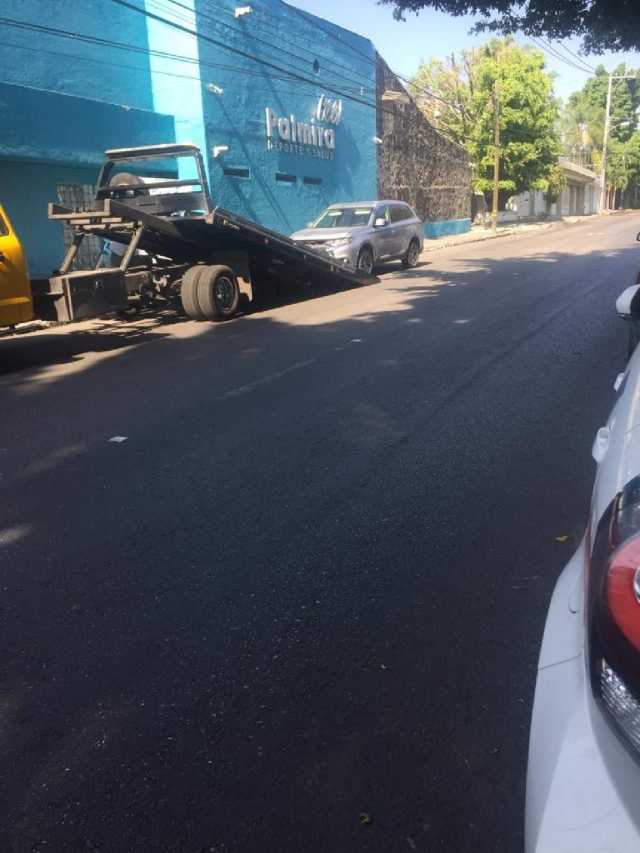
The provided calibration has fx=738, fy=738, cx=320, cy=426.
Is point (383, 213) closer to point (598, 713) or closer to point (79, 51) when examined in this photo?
point (79, 51)

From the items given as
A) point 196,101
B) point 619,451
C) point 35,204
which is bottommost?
point 619,451

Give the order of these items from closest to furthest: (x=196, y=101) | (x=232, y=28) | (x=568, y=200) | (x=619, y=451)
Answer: (x=619, y=451) → (x=196, y=101) → (x=232, y=28) → (x=568, y=200)

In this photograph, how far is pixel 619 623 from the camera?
4.31 feet

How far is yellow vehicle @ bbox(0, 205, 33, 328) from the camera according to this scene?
8.21 m

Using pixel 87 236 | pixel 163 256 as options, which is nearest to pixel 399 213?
pixel 87 236

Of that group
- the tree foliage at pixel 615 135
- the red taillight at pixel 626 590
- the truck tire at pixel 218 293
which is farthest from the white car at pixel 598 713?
the tree foliage at pixel 615 135

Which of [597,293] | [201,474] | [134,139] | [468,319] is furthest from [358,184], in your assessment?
[201,474]

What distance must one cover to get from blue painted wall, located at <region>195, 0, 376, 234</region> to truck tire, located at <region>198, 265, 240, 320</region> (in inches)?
315

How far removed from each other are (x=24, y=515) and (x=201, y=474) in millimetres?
1157

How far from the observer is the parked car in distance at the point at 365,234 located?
16.1m

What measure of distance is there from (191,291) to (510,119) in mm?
32532

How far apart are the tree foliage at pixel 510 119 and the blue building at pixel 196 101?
13368mm

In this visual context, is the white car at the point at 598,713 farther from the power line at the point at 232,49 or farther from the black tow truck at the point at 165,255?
the power line at the point at 232,49

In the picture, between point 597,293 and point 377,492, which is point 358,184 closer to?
point 597,293
